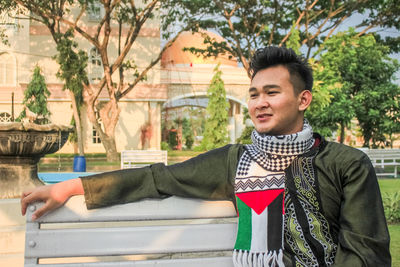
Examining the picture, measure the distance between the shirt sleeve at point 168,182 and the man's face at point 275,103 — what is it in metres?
0.20

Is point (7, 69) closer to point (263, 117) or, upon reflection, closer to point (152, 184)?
point (152, 184)

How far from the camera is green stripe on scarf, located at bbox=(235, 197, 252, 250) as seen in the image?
1707mm

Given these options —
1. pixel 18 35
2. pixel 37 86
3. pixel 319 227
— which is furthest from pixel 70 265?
pixel 18 35

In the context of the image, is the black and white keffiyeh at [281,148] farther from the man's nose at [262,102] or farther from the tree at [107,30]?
the tree at [107,30]

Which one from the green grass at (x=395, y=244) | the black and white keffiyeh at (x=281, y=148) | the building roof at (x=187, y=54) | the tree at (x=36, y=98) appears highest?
the building roof at (x=187, y=54)

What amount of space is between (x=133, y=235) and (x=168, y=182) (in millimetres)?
264

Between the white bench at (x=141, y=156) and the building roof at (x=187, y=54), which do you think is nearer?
the white bench at (x=141, y=156)

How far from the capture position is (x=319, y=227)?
5.43 feet

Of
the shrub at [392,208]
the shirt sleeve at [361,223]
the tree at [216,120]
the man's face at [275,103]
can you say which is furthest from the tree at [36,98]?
the shirt sleeve at [361,223]

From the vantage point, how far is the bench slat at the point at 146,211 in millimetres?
1726

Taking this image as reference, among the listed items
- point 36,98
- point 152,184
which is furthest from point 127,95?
point 152,184

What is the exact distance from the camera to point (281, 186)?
67.7 inches

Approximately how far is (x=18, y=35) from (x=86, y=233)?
2561 cm

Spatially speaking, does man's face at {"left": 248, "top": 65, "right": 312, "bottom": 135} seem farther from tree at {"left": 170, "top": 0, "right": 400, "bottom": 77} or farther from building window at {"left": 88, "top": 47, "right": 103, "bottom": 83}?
building window at {"left": 88, "top": 47, "right": 103, "bottom": 83}
